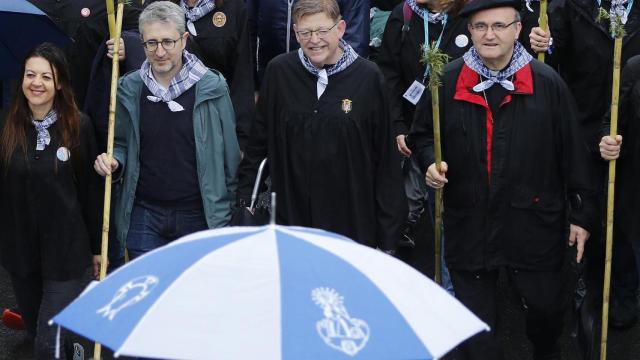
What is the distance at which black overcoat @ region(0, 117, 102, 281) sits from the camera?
19.7 feet

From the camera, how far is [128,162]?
6215 mm

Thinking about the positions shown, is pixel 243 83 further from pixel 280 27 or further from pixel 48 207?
pixel 48 207

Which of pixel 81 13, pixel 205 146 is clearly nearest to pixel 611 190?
pixel 205 146

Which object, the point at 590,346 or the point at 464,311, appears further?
the point at 590,346

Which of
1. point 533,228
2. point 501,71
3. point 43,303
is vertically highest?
point 501,71

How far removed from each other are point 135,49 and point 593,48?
289cm

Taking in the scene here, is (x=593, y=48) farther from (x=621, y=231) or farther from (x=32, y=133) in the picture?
(x=32, y=133)

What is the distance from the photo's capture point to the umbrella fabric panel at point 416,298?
3.58 m

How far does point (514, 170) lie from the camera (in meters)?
5.77

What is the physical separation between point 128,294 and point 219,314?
365mm

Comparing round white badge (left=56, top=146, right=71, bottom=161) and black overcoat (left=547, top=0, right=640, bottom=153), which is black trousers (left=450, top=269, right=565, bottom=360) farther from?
round white badge (left=56, top=146, right=71, bottom=161)

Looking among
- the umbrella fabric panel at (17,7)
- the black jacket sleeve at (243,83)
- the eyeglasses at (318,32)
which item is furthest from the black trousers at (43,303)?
the eyeglasses at (318,32)

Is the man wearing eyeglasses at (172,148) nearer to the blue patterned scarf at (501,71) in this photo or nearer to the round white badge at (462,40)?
the blue patterned scarf at (501,71)

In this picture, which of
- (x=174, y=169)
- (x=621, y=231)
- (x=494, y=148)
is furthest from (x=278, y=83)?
(x=621, y=231)
